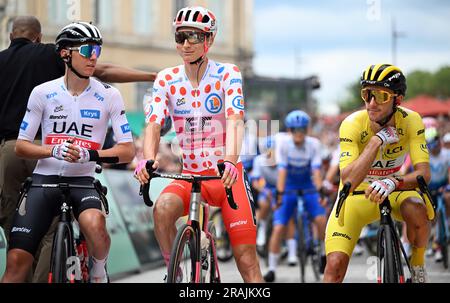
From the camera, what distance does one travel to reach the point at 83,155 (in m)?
6.73

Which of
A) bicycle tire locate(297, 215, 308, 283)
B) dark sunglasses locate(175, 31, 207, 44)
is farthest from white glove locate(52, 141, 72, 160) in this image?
bicycle tire locate(297, 215, 308, 283)

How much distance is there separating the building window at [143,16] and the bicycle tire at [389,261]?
42.0 m

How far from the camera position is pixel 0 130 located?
795 centimetres

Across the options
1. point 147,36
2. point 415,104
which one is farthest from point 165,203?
point 147,36

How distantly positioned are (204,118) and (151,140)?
479 mm

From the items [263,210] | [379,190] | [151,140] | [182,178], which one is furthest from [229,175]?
[263,210]

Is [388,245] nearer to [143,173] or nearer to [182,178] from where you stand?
[182,178]

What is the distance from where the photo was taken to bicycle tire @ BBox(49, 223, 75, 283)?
6.50m

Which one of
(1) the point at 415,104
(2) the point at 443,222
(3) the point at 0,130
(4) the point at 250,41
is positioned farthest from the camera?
(4) the point at 250,41

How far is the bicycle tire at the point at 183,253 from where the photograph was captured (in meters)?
6.11

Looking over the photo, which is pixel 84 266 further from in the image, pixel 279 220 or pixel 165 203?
pixel 279 220

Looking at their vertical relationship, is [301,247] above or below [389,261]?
above

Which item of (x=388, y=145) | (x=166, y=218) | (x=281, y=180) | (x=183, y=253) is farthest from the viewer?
(x=281, y=180)

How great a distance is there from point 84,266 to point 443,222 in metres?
9.08
